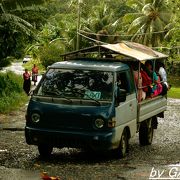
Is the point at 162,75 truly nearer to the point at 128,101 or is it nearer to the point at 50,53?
the point at 128,101

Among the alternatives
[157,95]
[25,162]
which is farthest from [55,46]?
[25,162]

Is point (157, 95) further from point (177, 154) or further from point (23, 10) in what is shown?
point (23, 10)

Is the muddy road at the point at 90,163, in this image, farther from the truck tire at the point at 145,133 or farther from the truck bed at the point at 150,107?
the truck bed at the point at 150,107

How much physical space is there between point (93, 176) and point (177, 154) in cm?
351

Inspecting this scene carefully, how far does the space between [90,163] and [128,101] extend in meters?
1.73

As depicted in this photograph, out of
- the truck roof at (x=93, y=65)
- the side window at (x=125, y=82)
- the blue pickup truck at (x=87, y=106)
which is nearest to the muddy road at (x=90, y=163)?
the blue pickup truck at (x=87, y=106)

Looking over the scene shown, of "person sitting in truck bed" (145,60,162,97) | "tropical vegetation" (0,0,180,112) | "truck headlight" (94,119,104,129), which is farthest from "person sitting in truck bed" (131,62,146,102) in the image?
"tropical vegetation" (0,0,180,112)

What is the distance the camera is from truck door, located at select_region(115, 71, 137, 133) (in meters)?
10.9

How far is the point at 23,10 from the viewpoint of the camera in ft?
71.4

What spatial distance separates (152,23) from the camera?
50812mm

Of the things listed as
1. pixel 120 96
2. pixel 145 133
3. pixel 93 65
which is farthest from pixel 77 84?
pixel 145 133

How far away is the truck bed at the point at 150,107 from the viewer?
12.2 metres

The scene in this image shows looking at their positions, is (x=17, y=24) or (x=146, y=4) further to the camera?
(x=146, y=4)

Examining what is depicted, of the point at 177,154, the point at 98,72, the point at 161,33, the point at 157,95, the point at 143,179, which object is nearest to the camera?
the point at 143,179
